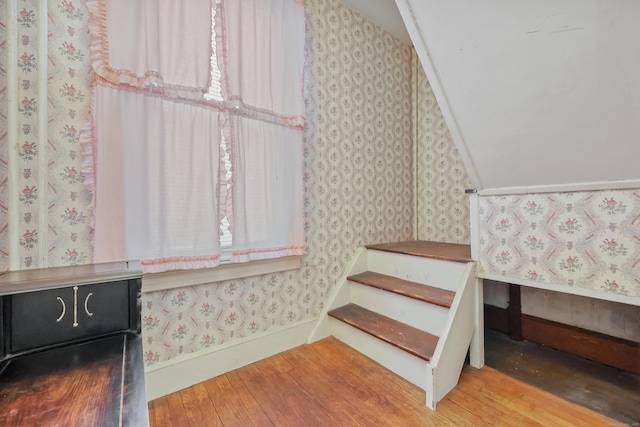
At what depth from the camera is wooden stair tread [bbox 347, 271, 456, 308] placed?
5.25 feet

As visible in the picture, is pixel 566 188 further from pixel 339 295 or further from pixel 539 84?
pixel 339 295

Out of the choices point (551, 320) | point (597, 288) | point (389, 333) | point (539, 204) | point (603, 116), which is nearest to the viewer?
point (603, 116)

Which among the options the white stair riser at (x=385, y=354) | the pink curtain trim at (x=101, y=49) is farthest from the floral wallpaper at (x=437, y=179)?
the pink curtain trim at (x=101, y=49)

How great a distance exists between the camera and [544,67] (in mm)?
1062

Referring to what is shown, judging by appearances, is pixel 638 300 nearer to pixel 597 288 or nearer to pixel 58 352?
pixel 597 288

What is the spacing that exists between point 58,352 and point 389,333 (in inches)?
59.6

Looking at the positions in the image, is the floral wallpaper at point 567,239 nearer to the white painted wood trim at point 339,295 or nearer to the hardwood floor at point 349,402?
the hardwood floor at point 349,402

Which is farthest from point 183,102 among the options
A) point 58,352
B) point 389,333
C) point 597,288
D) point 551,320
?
point 551,320

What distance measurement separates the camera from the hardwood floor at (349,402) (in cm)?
122

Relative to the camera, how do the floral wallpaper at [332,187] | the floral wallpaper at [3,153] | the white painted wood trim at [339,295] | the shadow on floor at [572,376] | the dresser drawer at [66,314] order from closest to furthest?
the dresser drawer at [66,314] → the floral wallpaper at [3,153] → the shadow on floor at [572,376] → the floral wallpaper at [332,187] → the white painted wood trim at [339,295]

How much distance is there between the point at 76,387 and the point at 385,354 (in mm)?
1452

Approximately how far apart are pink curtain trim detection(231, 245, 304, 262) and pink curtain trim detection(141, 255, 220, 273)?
0.12m

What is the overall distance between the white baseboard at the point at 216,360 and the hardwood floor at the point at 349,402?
0.04 m

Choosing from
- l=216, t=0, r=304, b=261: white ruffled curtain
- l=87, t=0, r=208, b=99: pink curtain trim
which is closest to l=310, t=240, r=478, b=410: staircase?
l=216, t=0, r=304, b=261: white ruffled curtain
